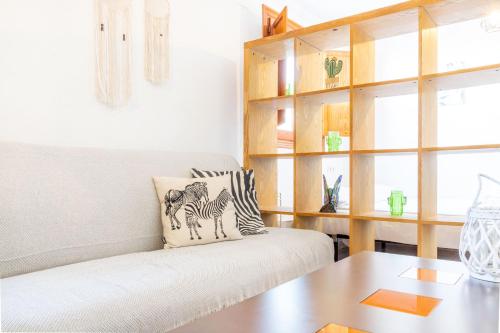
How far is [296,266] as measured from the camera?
1738 mm

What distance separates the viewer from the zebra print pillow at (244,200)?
2.05m

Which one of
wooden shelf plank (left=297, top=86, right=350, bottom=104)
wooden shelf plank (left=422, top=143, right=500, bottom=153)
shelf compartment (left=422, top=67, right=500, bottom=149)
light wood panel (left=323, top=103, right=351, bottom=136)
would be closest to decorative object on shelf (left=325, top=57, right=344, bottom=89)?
wooden shelf plank (left=297, top=86, right=350, bottom=104)

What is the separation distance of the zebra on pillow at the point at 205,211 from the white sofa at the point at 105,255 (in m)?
0.12

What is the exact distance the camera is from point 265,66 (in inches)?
114

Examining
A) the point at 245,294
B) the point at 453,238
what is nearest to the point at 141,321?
the point at 245,294

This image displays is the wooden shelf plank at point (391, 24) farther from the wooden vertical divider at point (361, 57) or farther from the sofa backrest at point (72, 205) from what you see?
the sofa backrest at point (72, 205)

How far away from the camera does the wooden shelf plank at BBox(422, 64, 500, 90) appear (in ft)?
6.44

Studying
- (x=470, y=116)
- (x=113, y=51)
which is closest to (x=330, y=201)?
(x=113, y=51)

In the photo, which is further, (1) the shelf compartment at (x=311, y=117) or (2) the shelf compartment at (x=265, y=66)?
(2) the shelf compartment at (x=265, y=66)

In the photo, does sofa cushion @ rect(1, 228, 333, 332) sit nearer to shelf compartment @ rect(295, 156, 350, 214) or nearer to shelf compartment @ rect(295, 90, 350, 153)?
shelf compartment @ rect(295, 156, 350, 214)

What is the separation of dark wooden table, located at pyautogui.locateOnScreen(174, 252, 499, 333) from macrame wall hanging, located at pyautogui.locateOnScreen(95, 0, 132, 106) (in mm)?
1454

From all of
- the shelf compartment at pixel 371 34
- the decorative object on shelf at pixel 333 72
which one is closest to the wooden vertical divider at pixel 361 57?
the shelf compartment at pixel 371 34

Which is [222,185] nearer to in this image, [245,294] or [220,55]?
[245,294]

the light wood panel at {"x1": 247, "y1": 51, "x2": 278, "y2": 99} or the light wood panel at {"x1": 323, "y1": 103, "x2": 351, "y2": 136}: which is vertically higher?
the light wood panel at {"x1": 247, "y1": 51, "x2": 278, "y2": 99}
